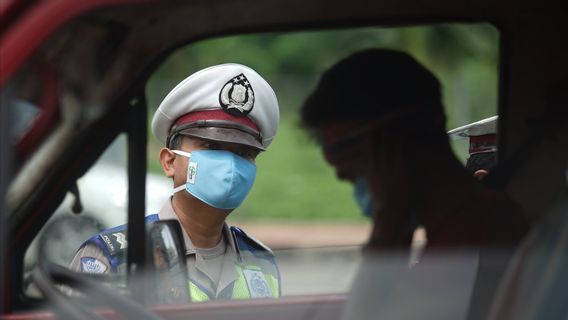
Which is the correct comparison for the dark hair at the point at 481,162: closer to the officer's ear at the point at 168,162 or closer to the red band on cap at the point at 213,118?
the red band on cap at the point at 213,118

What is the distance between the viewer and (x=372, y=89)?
6.48ft

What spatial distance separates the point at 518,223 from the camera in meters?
1.95

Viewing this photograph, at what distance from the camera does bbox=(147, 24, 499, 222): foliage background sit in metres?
1.93

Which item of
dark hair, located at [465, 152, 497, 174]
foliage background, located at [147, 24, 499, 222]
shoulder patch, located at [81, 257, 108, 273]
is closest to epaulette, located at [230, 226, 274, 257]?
foliage background, located at [147, 24, 499, 222]

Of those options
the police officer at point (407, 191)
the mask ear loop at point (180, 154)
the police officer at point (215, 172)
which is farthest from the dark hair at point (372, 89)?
the mask ear loop at point (180, 154)

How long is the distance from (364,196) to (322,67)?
26 centimetres

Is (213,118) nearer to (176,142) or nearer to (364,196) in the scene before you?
(176,142)

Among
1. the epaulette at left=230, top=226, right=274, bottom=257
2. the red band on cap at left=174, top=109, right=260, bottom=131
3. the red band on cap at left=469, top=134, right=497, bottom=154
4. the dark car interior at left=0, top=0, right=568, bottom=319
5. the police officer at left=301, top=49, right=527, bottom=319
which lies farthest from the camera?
the red band on cap at left=174, top=109, right=260, bottom=131

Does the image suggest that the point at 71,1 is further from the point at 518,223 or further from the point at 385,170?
the point at 518,223

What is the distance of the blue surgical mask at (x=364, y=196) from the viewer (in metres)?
1.91

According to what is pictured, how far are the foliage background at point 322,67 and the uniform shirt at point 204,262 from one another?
0.22 meters

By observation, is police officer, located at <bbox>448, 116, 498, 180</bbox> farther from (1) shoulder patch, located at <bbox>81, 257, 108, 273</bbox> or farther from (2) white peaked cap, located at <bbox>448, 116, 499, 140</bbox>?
(1) shoulder patch, located at <bbox>81, 257, 108, 273</bbox>

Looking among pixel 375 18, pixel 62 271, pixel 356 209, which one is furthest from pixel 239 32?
pixel 62 271

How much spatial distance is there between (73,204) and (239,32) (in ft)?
2.28
